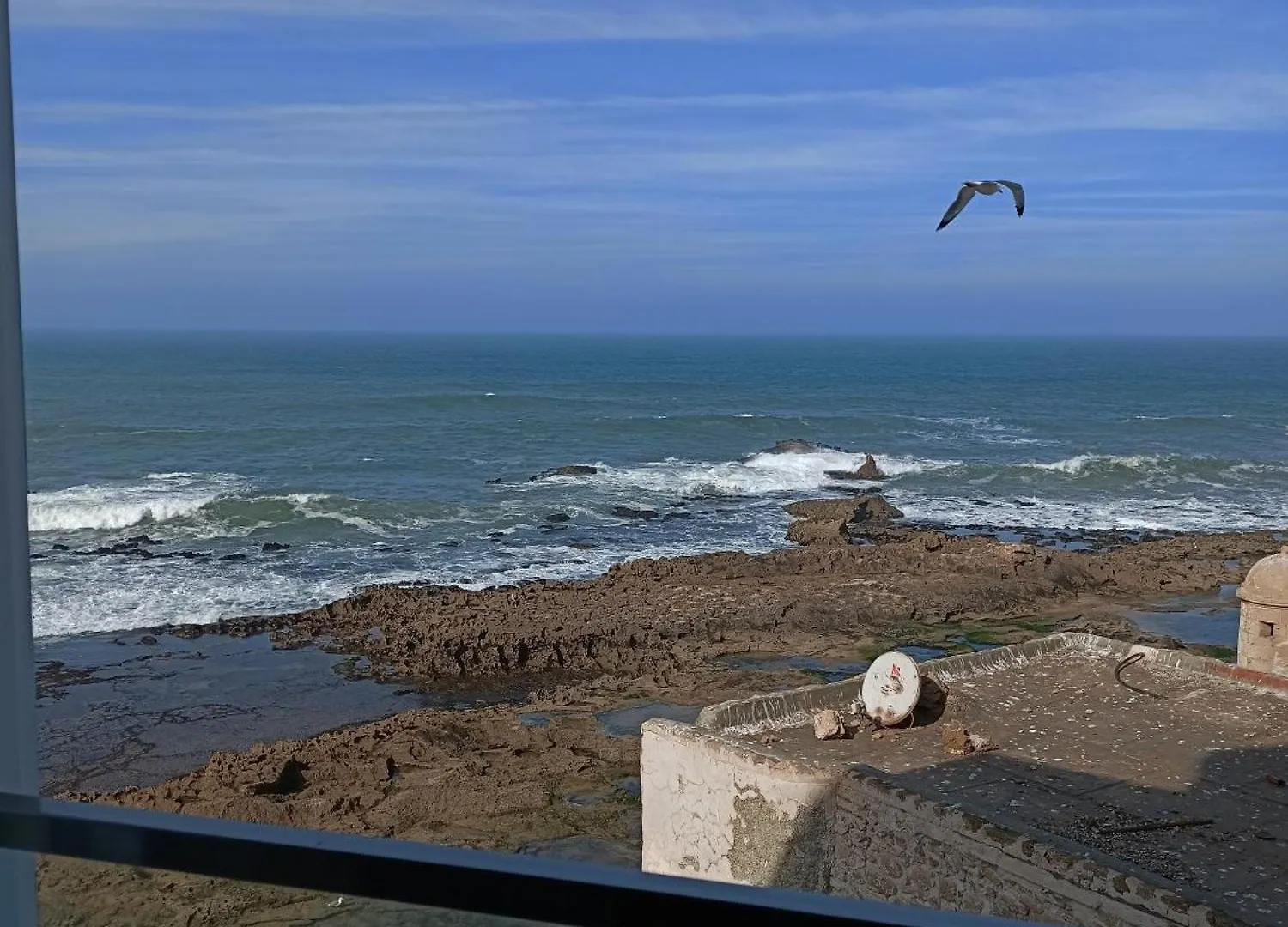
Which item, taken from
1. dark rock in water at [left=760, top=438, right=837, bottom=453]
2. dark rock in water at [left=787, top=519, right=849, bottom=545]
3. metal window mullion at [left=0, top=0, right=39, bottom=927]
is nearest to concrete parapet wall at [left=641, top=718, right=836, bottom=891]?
metal window mullion at [left=0, top=0, right=39, bottom=927]

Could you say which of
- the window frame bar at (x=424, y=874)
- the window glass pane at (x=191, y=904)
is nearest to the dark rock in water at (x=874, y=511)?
the window glass pane at (x=191, y=904)

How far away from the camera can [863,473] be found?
3369 cm

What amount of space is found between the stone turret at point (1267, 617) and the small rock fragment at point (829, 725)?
158 inches

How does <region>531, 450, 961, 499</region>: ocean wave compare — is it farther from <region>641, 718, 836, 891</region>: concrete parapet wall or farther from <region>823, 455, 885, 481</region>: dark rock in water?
<region>641, 718, 836, 891</region>: concrete parapet wall

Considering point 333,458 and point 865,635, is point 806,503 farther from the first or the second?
point 333,458

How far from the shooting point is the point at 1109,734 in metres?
8.46

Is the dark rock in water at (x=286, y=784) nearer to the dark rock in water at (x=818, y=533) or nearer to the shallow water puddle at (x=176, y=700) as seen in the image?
the shallow water puddle at (x=176, y=700)

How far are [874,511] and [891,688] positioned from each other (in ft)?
59.6

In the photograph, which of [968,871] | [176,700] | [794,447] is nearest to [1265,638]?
[968,871]

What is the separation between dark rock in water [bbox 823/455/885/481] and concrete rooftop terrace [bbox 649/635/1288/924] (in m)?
22.7

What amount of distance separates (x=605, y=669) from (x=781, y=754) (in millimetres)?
7663

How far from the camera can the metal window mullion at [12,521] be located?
142 centimetres

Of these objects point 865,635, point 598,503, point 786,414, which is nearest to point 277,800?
point 865,635

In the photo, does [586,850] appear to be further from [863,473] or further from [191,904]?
[863,473]
